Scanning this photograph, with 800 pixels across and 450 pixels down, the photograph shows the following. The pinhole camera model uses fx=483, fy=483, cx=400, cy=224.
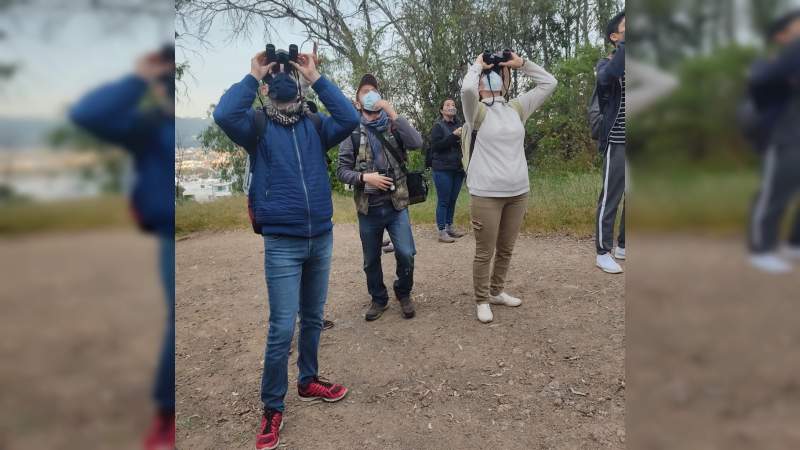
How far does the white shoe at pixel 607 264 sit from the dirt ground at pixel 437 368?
10 cm

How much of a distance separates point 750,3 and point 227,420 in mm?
2825

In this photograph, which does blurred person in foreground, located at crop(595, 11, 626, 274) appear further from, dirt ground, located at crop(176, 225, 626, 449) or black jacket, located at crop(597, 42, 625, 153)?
dirt ground, located at crop(176, 225, 626, 449)

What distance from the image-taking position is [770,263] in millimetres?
344

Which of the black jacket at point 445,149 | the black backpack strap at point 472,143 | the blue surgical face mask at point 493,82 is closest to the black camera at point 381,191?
the black backpack strap at point 472,143

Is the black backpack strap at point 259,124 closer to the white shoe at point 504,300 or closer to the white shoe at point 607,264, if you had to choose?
the white shoe at point 504,300

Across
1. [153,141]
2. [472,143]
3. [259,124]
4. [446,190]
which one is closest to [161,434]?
[153,141]

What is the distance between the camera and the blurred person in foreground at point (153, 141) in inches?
18.1

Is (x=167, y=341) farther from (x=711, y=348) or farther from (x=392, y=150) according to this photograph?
(x=392, y=150)

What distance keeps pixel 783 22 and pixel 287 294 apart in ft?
6.85

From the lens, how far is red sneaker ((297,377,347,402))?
265 centimetres

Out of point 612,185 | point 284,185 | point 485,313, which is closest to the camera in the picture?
point 284,185

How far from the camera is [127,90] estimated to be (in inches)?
19.6

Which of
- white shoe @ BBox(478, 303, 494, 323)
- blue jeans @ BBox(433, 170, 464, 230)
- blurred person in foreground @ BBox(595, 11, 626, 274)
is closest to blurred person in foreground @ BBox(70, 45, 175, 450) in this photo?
white shoe @ BBox(478, 303, 494, 323)

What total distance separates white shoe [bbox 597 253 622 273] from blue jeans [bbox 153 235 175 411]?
14.5 feet
